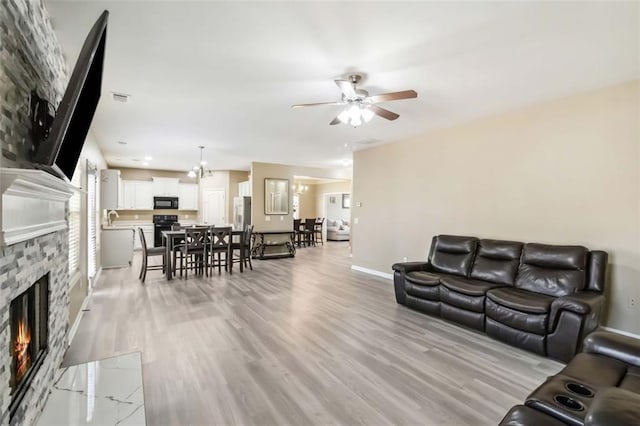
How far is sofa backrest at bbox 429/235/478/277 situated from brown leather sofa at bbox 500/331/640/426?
2089 millimetres

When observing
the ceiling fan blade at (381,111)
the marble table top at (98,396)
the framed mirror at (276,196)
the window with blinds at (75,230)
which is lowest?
the marble table top at (98,396)

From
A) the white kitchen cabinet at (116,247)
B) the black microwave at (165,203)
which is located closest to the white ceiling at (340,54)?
the white kitchen cabinet at (116,247)

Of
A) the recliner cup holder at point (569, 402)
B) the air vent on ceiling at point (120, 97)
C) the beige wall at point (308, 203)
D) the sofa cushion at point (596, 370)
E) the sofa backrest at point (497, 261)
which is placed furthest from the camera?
the beige wall at point (308, 203)

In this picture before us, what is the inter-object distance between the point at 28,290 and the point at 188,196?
349 inches

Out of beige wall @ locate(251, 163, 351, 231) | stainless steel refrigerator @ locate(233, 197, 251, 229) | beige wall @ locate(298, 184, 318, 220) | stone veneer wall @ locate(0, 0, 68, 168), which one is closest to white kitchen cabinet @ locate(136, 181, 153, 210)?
stainless steel refrigerator @ locate(233, 197, 251, 229)

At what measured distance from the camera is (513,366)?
2.68 meters

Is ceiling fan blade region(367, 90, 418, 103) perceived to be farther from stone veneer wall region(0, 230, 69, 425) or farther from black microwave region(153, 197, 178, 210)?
black microwave region(153, 197, 178, 210)

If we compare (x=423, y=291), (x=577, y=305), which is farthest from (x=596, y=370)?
(x=423, y=291)

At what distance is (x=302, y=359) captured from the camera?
2.78m

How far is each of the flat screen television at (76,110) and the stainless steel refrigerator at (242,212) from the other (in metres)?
6.54

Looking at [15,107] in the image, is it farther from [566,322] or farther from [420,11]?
[566,322]

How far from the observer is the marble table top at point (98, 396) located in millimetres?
1706

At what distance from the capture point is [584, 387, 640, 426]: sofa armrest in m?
1.01

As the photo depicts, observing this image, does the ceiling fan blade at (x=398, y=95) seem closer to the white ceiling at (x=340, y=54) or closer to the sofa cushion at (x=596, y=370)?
the white ceiling at (x=340, y=54)
